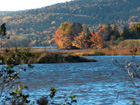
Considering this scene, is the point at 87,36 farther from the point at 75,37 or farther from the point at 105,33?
the point at 105,33

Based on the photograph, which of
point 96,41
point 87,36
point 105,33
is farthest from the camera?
point 105,33

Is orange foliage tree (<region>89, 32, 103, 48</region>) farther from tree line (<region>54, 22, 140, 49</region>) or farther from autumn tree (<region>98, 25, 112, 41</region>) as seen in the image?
autumn tree (<region>98, 25, 112, 41</region>)

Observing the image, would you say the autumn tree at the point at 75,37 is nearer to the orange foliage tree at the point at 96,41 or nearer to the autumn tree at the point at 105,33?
the orange foliage tree at the point at 96,41

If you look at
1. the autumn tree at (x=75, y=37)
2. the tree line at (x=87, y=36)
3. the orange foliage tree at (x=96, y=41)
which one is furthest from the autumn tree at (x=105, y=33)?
the orange foliage tree at (x=96, y=41)

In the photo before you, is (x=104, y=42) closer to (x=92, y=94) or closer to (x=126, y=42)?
(x=126, y=42)

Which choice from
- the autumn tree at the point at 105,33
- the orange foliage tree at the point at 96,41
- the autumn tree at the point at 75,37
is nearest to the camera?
the orange foliage tree at the point at 96,41

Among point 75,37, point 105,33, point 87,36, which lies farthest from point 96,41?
point 75,37

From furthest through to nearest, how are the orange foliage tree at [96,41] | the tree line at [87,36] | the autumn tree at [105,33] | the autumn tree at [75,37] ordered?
the autumn tree at [105,33] < the autumn tree at [75,37] < the tree line at [87,36] < the orange foliage tree at [96,41]

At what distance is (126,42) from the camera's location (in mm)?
100375

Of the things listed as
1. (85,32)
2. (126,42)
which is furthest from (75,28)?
(126,42)

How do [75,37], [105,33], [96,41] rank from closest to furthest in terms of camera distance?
[96,41] < [105,33] < [75,37]

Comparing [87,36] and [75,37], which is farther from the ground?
[87,36]

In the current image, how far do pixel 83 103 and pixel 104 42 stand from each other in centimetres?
9131

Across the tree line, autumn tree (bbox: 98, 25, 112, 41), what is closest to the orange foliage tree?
the tree line
